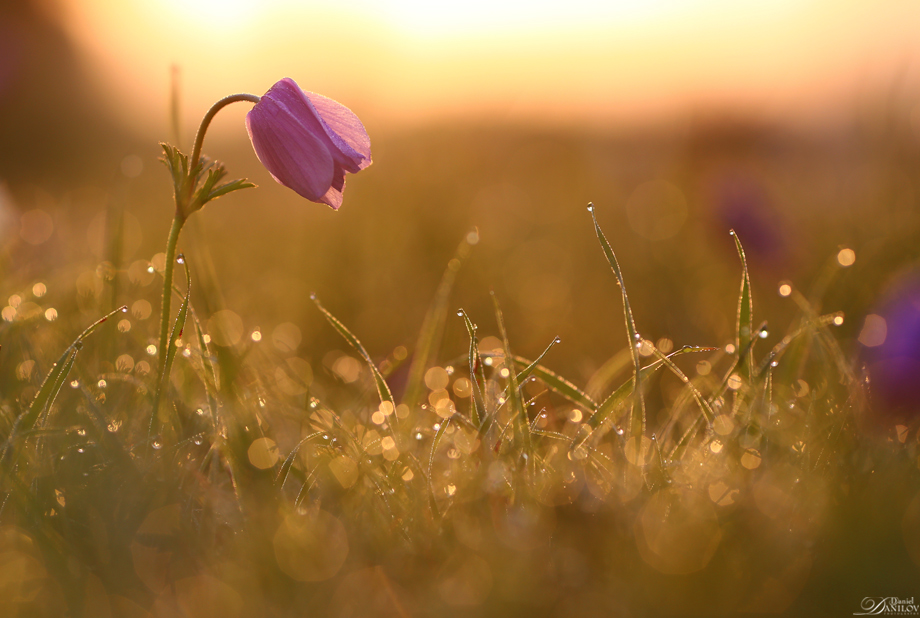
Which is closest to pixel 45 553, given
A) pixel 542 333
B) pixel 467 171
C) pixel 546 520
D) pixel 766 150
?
pixel 546 520

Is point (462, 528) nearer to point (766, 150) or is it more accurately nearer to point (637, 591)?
point (637, 591)

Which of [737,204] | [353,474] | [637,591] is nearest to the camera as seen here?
[637,591]

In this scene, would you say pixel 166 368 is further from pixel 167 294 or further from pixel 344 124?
pixel 344 124

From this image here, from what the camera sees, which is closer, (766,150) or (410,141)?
(766,150)

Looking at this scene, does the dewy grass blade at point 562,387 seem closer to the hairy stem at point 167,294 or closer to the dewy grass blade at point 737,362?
the dewy grass blade at point 737,362

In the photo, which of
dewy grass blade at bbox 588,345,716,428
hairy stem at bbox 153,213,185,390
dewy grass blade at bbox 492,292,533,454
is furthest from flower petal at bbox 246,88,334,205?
dewy grass blade at bbox 588,345,716,428

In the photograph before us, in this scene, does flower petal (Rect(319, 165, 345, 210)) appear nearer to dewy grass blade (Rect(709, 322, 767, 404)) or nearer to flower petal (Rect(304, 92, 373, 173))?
flower petal (Rect(304, 92, 373, 173))

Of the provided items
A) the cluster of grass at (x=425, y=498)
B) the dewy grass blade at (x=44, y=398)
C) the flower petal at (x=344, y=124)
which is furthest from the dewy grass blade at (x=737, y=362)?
the dewy grass blade at (x=44, y=398)
